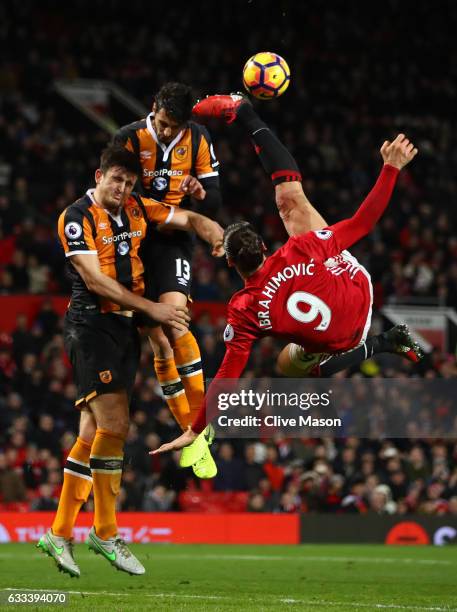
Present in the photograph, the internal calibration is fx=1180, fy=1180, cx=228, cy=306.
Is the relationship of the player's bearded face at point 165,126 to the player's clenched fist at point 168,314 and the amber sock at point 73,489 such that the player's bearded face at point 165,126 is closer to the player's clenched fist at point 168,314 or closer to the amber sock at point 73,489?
the player's clenched fist at point 168,314

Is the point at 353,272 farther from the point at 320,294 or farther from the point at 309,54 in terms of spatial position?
the point at 309,54

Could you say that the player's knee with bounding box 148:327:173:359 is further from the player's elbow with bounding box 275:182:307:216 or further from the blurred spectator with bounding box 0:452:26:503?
the blurred spectator with bounding box 0:452:26:503

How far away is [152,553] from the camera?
14.2 metres

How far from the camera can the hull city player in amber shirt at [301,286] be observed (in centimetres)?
841

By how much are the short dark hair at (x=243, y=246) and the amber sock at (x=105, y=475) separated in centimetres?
165

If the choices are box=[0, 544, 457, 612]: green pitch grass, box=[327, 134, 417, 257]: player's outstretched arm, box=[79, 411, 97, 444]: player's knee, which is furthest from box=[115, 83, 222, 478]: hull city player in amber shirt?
box=[327, 134, 417, 257]: player's outstretched arm

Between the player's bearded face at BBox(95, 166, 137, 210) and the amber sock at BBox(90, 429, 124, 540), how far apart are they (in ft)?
5.66

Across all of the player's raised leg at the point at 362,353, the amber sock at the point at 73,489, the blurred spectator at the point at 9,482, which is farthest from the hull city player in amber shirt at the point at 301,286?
the blurred spectator at the point at 9,482

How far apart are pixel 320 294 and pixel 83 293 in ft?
5.97

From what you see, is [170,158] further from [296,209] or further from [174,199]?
[296,209]

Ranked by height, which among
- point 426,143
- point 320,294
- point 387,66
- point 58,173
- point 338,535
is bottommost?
point 338,535

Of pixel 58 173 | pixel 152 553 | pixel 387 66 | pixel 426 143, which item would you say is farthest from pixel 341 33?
pixel 152 553

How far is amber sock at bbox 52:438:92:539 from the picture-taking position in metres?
9.01

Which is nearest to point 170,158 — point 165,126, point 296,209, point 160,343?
point 165,126
